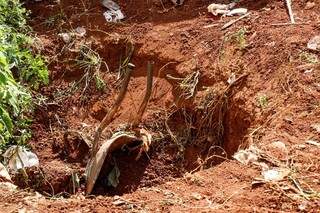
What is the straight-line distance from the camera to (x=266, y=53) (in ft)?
11.8

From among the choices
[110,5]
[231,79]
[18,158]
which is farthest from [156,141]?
[110,5]

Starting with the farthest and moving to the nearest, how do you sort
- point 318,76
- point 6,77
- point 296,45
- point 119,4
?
point 119,4 → point 296,45 → point 318,76 → point 6,77

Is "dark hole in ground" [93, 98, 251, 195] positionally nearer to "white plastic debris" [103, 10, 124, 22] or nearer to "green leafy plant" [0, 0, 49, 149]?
"green leafy plant" [0, 0, 49, 149]

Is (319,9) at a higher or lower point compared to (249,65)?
higher

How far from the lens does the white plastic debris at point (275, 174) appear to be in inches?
100

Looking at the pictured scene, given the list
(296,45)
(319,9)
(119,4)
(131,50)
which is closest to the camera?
(296,45)

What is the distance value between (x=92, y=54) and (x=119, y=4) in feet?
1.87

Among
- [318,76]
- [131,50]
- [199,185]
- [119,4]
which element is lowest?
[199,185]

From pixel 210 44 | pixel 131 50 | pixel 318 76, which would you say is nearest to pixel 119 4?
pixel 131 50

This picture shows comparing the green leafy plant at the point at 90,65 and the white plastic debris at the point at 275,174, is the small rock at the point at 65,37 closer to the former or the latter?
the green leafy plant at the point at 90,65

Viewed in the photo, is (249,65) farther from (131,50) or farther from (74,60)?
(74,60)

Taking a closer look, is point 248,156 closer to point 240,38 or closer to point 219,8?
point 240,38

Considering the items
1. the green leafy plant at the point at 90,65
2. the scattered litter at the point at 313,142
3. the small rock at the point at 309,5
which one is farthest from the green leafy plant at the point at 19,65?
the small rock at the point at 309,5

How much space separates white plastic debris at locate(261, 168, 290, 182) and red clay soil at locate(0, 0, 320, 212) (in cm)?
6
